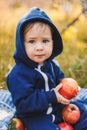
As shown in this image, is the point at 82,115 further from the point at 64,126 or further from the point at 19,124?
the point at 19,124

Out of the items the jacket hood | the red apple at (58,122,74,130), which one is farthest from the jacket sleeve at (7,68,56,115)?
the red apple at (58,122,74,130)

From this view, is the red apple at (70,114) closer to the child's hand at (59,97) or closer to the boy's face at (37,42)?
the child's hand at (59,97)

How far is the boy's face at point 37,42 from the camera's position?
4123 mm

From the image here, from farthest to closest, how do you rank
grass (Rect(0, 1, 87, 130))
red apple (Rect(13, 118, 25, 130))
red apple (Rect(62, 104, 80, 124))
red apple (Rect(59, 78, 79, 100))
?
grass (Rect(0, 1, 87, 130))
red apple (Rect(62, 104, 80, 124))
red apple (Rect(13, 118, 25, 130))
red apple (Rect(59, 78, 79, 100))

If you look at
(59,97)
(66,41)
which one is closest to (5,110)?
(59,97)

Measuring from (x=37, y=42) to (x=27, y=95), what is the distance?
439 mm

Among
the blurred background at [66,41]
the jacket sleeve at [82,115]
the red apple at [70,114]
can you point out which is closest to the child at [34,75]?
the red apple at [70,114]

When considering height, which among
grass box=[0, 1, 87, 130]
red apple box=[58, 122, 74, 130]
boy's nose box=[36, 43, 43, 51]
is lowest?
red apple box=[58, 122, 74, 130]

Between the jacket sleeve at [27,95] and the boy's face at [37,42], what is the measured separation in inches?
7.4

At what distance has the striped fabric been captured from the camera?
448 cm

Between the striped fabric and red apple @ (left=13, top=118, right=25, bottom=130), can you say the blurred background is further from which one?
red apple @ (left=13, top=118, right=25, bottom=130)

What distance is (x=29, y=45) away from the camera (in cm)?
415

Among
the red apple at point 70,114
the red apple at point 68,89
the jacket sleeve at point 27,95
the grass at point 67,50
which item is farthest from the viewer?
the grass at point 67,50

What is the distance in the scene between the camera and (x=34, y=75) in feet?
13.7
